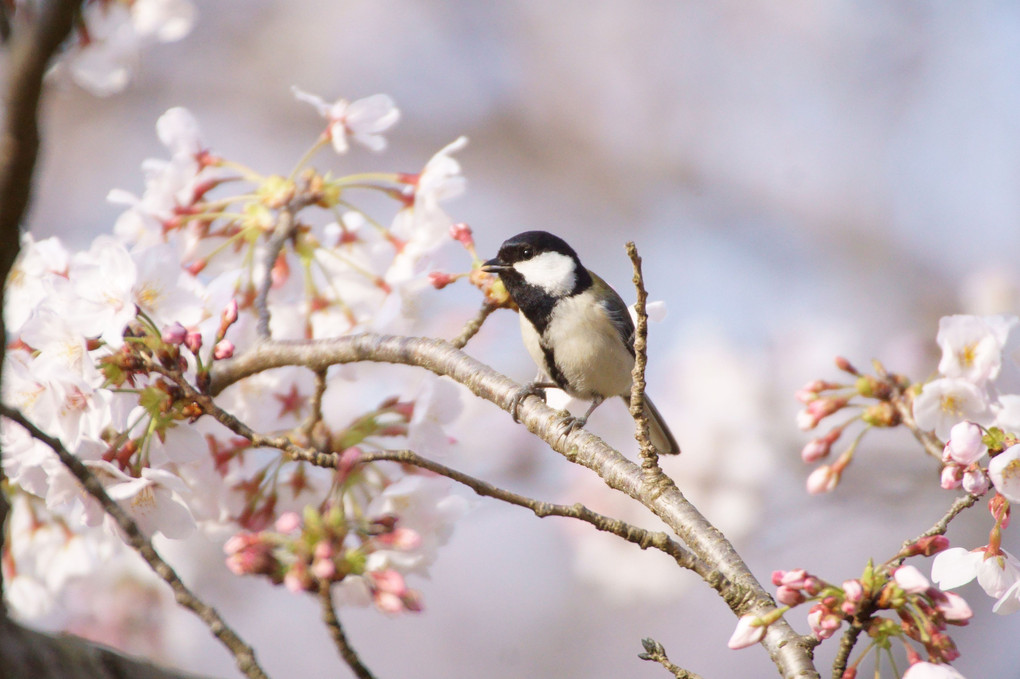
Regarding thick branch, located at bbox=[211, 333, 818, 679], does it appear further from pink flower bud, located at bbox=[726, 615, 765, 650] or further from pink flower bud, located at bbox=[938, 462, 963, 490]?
pink flower bud, located at bbox=[938, 462, 963, 490]

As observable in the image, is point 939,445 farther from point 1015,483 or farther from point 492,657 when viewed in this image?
point 492,657

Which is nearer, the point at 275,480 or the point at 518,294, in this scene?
the point at 275,480

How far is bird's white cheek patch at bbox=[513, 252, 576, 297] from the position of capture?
280cm

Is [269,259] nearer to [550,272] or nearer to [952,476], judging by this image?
[550,272]

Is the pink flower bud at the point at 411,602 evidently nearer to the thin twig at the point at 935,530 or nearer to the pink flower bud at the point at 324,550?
the pink flower bud at the point at 324,550

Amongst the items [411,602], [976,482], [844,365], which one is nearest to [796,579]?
[976,482]

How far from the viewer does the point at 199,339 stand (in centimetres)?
168

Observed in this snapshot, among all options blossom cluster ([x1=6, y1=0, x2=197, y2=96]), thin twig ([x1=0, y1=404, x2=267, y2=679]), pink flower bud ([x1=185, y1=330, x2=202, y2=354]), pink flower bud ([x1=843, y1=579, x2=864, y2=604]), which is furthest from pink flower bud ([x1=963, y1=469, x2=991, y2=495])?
blossom cluster ([x1=6, y1=0, x2=197, y2=96])

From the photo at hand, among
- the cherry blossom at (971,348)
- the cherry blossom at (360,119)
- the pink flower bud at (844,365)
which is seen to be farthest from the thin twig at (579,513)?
the cherry blossom at (360,119)

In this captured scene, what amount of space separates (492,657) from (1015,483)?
4968 millimetres

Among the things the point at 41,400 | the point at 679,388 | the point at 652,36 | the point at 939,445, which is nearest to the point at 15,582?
the point at 41,400

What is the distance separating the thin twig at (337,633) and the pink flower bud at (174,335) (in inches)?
27.0

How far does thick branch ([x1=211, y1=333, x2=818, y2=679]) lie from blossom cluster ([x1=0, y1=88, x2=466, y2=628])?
3.8 inches

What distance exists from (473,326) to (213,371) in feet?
1.99
